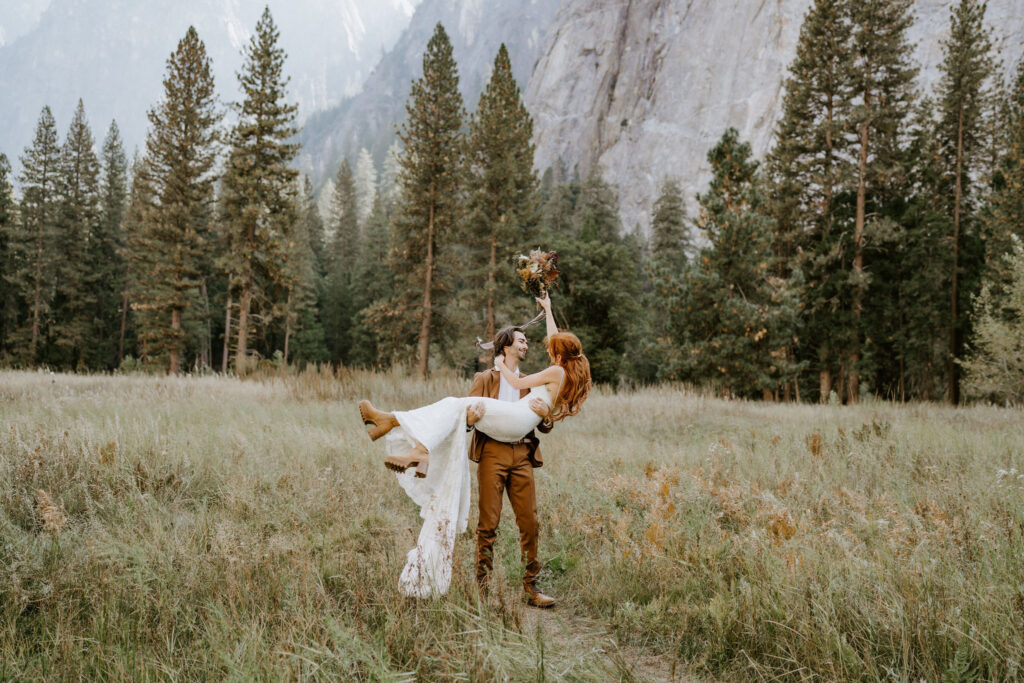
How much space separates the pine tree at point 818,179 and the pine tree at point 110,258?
147 feet

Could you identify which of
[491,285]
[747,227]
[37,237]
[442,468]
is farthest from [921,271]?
[37,237]

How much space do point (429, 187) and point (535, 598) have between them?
78.4 feet

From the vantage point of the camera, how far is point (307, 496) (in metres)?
5.75

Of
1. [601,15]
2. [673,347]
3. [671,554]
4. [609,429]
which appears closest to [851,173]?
[673,347]

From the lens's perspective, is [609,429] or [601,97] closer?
[609,429]

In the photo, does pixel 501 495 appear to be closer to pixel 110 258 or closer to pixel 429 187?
pixel 429 187

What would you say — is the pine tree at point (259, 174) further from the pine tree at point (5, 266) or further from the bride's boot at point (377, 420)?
the pine tree at point (5, 266)

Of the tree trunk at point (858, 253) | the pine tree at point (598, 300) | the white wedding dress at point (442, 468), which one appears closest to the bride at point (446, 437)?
A: the white wedding dress at point (442, 468)

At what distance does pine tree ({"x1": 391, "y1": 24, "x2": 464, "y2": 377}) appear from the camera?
81.4 feet

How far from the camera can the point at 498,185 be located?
25047 mm

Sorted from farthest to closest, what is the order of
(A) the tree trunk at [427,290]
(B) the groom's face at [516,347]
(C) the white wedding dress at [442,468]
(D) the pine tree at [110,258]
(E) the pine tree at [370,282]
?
(E) the pine tree at [370,282] → (D) the pine tree at [110,258] → (A) the tree trunk at [427,290] → (B) the groom's face at [516,347] → (C) the white wedding dress at [442,468]

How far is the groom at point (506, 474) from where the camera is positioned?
3.77 metres

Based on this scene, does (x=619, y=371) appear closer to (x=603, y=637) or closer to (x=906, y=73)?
(x=906, y=73)

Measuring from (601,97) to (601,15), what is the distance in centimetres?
1497
